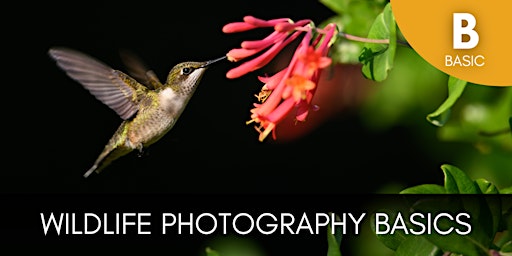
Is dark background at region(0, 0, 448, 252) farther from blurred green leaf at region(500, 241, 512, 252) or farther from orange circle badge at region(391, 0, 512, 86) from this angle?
blurred green leaf at region(500, 241, 512, 252)

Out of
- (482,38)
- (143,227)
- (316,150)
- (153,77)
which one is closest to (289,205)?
(143,227)

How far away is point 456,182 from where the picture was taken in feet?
4.78

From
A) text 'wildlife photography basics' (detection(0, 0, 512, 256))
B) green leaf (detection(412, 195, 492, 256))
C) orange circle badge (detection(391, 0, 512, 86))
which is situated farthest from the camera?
orange circle badge (detection(391, 0, 512, 86))

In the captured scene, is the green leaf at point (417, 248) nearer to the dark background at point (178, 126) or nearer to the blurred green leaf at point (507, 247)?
the blurred green leaf at point (507, 247)

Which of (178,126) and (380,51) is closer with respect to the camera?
(380,51)

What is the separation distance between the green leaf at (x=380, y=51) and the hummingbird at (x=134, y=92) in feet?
1.19

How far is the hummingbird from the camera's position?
185 centimetres

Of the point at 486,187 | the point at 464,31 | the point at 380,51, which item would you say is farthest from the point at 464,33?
the point at 486,187

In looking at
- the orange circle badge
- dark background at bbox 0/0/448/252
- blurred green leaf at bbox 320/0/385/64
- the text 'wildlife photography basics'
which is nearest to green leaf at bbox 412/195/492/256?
the text 'wildlife photography basics'

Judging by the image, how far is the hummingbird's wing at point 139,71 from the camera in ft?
6.72

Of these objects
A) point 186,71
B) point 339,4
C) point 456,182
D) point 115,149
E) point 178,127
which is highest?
point 339,4

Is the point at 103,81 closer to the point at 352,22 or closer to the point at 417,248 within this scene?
the point at 352,22

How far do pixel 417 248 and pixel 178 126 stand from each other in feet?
7.64

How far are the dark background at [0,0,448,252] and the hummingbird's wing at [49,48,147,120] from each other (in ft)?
5.48
